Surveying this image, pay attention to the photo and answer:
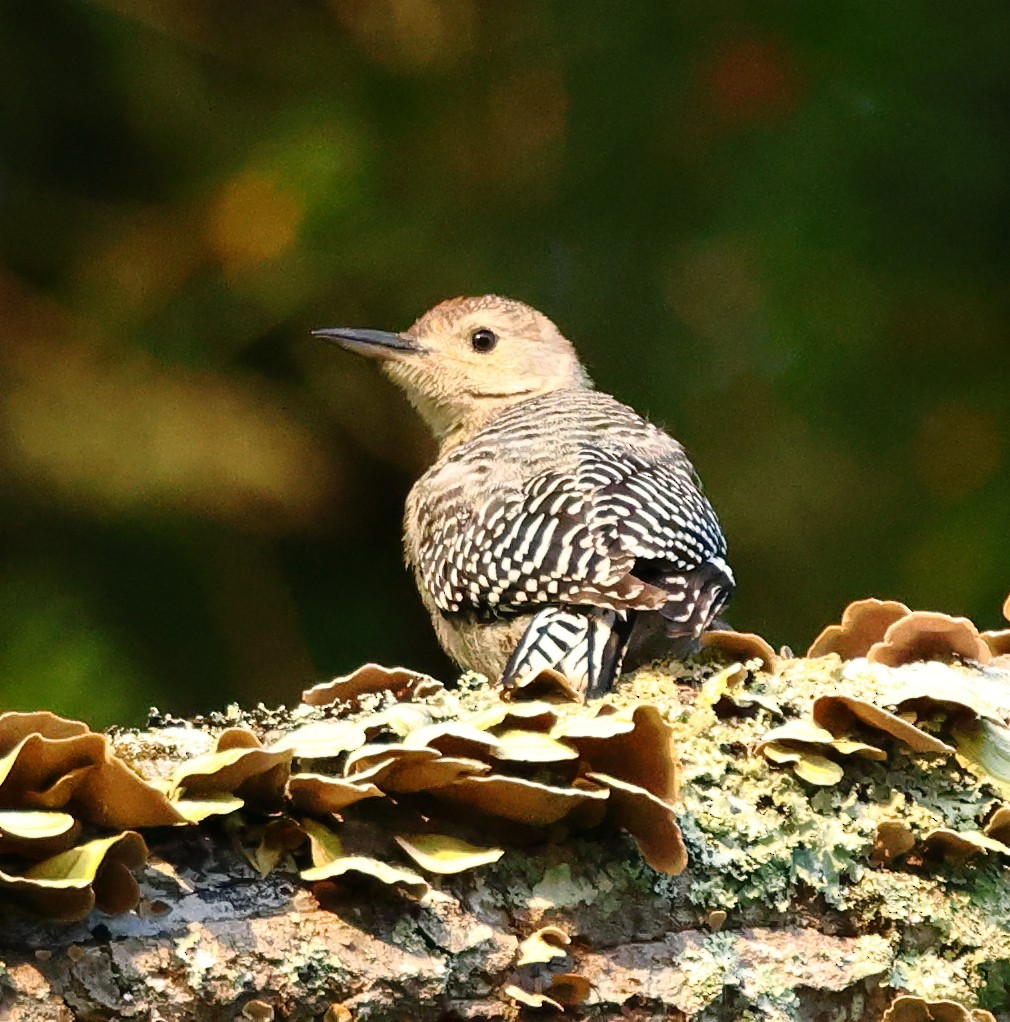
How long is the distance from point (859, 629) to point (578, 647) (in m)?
0.52

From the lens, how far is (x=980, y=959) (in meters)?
1.95

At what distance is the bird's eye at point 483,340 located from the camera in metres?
4.55

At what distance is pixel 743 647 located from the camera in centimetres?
250

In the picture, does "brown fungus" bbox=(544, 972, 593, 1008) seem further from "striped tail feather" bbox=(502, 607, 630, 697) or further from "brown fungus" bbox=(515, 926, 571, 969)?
"striped tail feather" bbox=(502, 607, 630, 697)

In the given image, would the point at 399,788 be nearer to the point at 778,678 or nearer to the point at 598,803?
the point at 598,803

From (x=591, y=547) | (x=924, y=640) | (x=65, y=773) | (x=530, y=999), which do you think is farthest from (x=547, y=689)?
(x=591, y=547)

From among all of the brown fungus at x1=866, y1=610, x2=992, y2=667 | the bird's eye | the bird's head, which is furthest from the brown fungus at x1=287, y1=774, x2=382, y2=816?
the bird's eye

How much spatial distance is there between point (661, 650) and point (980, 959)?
1.03m

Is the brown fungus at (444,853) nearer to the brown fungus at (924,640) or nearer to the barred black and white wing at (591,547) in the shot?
the brown fungus at (924,640)

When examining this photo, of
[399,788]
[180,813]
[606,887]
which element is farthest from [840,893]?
[180,813]

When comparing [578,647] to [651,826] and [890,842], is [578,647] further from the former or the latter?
[651,826]

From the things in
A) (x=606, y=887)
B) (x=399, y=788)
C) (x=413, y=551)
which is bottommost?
(x=413, y=551)

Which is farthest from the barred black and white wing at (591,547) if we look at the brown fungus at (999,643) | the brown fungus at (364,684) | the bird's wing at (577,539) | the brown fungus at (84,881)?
the brown fungus at (84,881)

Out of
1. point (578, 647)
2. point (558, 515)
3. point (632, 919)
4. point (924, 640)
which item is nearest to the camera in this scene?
point (632, 919)
